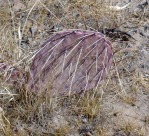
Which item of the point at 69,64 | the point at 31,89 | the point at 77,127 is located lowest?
the point at 77,127

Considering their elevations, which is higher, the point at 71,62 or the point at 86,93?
the point at 71,62

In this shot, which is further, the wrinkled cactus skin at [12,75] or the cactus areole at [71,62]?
the wrinkled cactus skin at [12,75]

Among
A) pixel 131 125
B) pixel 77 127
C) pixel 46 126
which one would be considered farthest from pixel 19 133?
pixel 131 125

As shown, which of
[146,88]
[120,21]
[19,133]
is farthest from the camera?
[120,21]

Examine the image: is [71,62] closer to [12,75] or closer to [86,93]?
[86,93]

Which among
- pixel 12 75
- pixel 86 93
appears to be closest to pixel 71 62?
pixel 86 93

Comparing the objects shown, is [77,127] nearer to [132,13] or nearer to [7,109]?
[7,109]
